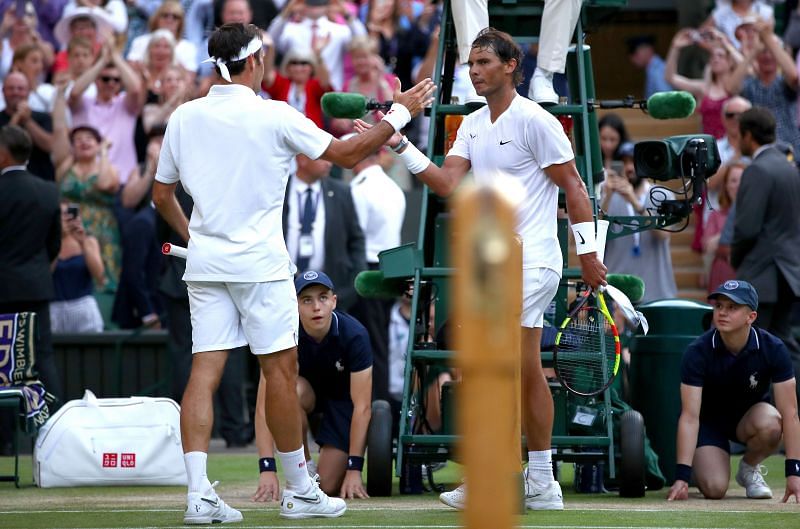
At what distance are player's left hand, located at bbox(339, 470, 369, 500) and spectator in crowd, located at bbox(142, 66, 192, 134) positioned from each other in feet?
21.0

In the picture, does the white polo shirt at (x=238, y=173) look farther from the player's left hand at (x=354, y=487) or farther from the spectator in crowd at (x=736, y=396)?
the spectator in crowd at (x=736, y=396)

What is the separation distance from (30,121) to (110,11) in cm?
258

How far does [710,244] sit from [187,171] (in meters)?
7.60

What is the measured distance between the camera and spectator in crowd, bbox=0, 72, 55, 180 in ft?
46.8

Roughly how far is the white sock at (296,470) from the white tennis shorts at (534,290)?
127 centimetres

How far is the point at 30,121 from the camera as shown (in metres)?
14.3

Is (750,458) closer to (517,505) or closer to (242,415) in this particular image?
(517,505)

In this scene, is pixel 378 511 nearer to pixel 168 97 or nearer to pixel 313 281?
pixel 313 281

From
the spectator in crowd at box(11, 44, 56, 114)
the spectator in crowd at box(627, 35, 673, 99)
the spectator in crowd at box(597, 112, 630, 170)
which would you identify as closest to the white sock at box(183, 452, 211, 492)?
the spectator in crowd at box(597, 112, 630, 170)

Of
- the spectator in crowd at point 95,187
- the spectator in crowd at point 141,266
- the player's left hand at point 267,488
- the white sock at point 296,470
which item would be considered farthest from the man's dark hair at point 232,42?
the spectator in crowd at point 95,187

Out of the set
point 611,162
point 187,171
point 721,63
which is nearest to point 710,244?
point 611,162

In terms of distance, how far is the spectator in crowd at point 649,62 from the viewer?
17156mm

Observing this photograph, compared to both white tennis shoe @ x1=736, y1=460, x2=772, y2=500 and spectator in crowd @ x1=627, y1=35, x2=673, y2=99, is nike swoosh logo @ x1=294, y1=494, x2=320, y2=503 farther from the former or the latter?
spectator in crowd @ x1=627, y1=35, x2=673, y2=99

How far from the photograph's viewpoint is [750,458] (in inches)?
353
